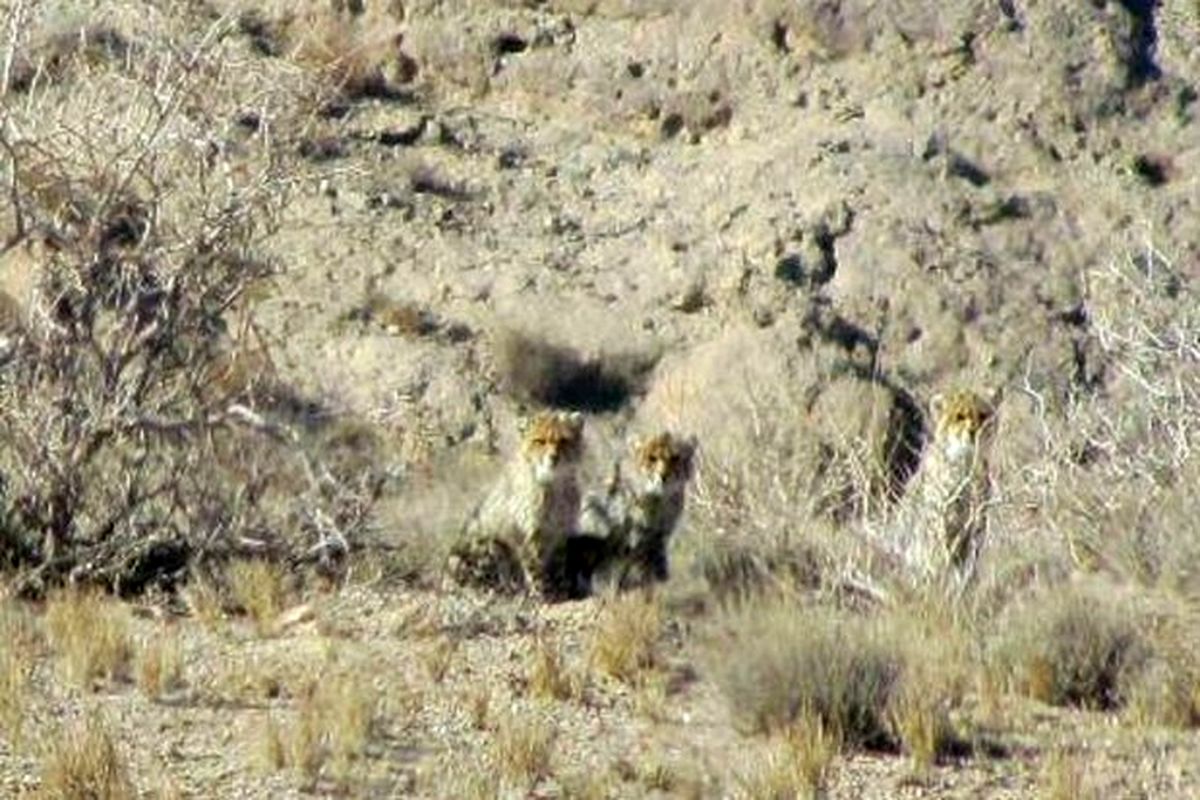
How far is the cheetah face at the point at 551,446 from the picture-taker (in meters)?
14.2

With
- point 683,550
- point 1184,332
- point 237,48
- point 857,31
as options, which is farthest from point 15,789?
point 857,31

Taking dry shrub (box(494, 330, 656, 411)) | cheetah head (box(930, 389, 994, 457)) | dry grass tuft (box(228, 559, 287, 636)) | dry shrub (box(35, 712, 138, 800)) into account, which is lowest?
dry shrub (box(494, 330, 656, 411))

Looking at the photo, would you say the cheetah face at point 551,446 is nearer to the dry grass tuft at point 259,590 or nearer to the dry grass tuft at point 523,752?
the dry grass tuft at point 259,590

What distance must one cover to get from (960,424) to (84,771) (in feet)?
16.2

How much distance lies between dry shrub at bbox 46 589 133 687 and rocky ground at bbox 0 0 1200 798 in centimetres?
215

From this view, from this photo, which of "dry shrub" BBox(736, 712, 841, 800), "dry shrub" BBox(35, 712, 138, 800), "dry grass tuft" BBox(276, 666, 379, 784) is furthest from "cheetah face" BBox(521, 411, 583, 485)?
"dry shrub" BBox(35, 712, 138, 800)

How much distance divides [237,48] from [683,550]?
5619mm

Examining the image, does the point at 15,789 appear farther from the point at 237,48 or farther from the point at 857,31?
the point at 857,31

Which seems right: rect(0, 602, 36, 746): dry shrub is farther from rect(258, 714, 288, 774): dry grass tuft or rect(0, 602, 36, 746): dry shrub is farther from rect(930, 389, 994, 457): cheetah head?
rect(930, 389, 994, 457): cheetah head

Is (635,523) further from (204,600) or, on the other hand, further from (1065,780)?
→ (1065,780)

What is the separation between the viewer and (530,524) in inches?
552

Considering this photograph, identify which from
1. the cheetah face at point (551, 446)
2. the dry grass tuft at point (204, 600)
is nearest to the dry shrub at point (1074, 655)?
the cheetah face at point (551, 446)

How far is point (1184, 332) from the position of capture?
51.1ft

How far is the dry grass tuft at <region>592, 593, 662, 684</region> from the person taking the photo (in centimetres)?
1257
